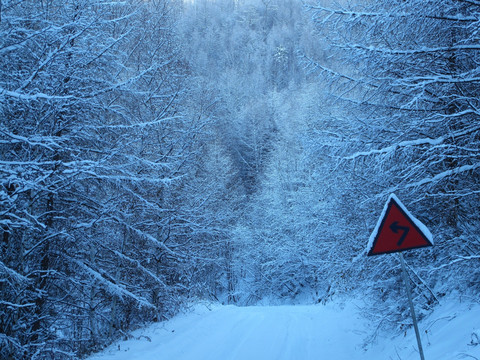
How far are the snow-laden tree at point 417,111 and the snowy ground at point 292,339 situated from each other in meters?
0.93

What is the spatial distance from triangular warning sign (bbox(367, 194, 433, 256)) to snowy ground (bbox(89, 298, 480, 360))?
138 cm

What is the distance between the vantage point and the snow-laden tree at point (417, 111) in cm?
538

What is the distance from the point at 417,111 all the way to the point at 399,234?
3.53 meters

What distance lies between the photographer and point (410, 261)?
22.3ft

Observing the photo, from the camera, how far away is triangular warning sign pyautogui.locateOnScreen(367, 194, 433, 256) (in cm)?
363

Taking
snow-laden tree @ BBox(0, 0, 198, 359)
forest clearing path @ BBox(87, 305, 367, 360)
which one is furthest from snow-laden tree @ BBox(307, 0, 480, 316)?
snow-laden tree @ BBox(0, 0, 198, 359)


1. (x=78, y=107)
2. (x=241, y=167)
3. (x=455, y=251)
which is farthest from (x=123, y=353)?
(x=241, y=167)

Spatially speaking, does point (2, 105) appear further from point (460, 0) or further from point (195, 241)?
point (195, 241)

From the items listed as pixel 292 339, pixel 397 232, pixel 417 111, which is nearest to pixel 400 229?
pixel 397 232

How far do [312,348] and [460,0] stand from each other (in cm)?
772

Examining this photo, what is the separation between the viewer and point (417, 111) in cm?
626

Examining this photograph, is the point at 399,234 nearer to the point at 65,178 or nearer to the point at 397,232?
the point at 397,232

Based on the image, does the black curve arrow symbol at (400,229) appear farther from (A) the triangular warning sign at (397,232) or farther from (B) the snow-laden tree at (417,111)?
(B) the snow-laden tree at (417,111)

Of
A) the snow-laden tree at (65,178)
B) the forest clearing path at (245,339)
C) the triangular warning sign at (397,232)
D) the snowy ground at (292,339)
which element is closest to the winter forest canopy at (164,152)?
the snow-laden tree at (65,178)
